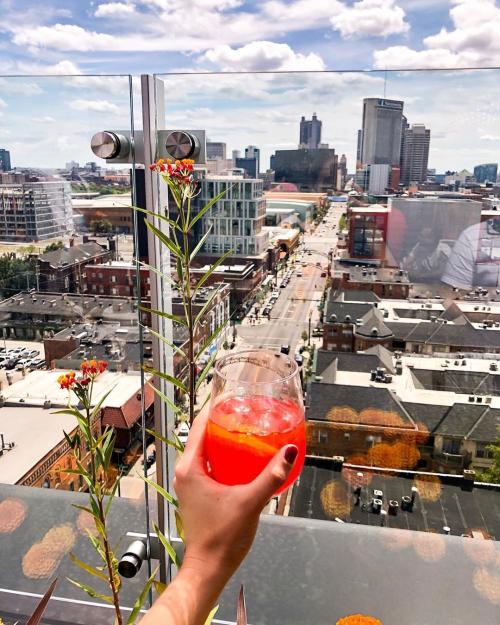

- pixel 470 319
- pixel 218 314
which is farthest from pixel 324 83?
pixel 470 319

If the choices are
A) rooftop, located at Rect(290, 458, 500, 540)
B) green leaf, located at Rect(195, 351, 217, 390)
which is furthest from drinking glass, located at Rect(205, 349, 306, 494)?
rooftop, located at Rect(290, 458, 500, 540)

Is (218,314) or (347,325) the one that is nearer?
(218,314)

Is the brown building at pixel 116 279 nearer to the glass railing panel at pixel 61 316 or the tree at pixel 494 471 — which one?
the glass railing panel at pixel 61 316

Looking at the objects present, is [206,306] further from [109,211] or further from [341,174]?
[341,174]

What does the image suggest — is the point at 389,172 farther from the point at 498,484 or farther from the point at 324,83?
the point at 498,484

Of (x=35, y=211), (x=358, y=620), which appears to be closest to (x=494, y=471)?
(x=358, y=620)

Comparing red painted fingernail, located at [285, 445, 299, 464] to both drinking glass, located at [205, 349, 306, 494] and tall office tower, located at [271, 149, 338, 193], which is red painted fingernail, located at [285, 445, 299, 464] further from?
tall office tower, located at [271, 149, 338, 193]
